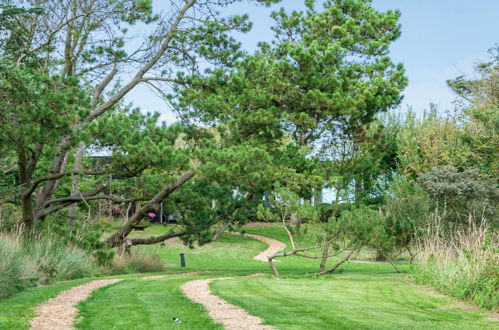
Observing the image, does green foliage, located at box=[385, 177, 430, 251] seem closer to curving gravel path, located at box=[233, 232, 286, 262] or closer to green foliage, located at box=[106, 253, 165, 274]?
green foliage, located at box=[106, 253, 165, 274]

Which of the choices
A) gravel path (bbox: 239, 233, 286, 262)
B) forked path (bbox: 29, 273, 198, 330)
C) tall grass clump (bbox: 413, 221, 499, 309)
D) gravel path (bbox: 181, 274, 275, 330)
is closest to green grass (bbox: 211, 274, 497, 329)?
gravel path (bbox: 181, 274, 275, 330)

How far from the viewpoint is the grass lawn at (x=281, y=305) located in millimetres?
7453

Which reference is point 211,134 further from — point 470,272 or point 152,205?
point 470,272

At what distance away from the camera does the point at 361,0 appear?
23.5 metres

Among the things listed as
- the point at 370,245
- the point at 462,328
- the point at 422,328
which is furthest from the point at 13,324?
the point at 370,245

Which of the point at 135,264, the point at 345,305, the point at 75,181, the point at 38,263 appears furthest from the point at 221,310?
the point at 75,181

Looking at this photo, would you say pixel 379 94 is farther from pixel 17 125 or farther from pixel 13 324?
pixel 13 324

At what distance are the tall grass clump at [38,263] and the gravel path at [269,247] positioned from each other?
11.6m

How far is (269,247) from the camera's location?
30531 millimetres

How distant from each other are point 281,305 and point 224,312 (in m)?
1.24

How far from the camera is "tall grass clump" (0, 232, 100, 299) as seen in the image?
1101 centimetres

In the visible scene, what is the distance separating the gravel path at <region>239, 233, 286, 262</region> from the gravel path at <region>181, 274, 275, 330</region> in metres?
15.0

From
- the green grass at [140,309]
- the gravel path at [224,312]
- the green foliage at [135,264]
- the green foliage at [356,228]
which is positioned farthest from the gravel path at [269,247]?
the gravel path at [224,312]

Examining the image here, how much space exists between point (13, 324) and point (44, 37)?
12.6m
